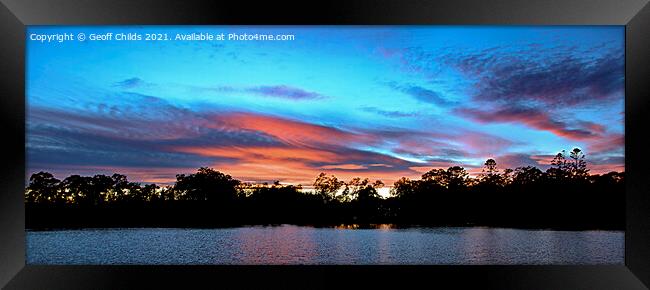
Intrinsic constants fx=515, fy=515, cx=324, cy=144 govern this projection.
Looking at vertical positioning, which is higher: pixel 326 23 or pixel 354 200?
pixel 326 23

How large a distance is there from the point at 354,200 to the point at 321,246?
766 millimetres

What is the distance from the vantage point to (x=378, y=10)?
4793 millimetres

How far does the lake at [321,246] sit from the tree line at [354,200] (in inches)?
5.8

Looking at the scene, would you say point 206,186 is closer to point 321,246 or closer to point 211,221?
point 211,221

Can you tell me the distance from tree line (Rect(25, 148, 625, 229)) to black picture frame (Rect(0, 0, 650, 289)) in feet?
3.09

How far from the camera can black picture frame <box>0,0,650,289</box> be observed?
4730 millimetres

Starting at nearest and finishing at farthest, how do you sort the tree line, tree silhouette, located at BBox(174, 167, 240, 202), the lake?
the lake < the tree line < tree silhouette, located at BBox(174, 167, 240, 202)

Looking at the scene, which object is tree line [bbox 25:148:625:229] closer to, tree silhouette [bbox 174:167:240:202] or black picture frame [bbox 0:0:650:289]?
tree silhouette [bbox 174:167:240:202]

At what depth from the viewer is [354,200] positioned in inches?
270

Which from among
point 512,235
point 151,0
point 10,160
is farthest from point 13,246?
point 512,235

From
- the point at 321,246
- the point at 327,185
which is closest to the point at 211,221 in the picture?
the point at 321,246

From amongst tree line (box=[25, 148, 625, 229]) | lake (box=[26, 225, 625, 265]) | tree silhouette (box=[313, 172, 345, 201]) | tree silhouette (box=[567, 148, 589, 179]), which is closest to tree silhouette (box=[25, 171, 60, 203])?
tree line (box=[25, 148, 625, 229])

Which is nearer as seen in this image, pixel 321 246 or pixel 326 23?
pixel 326 23

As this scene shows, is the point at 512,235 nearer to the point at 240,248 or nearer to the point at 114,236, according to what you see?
the point at 240,248
